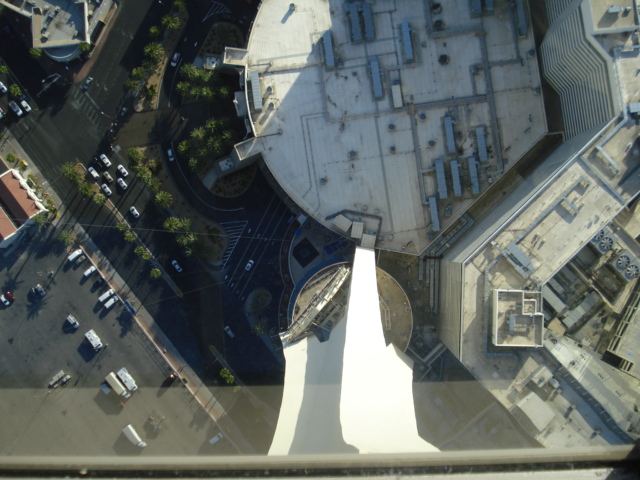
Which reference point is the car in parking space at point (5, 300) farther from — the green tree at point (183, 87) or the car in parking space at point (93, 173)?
the green tree at point (183, 87)

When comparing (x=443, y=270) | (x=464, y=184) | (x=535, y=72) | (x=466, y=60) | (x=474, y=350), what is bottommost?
(x=474, y=350)

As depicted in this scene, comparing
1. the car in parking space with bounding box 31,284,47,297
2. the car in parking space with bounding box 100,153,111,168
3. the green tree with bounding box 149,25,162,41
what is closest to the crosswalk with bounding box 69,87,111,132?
the car in parking space with bounding box 100,153,111,168

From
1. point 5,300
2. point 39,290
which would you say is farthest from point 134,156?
point 5,300

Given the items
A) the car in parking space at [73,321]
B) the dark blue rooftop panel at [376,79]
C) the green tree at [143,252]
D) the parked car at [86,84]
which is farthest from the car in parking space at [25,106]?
the dark blue rooftop panel at [376,79]

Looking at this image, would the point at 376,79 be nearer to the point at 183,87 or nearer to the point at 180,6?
the point at 183,87

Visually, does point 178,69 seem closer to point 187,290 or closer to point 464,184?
point 187,290

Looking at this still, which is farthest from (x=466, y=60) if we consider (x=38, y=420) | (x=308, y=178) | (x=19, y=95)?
(x=38, y=420)
